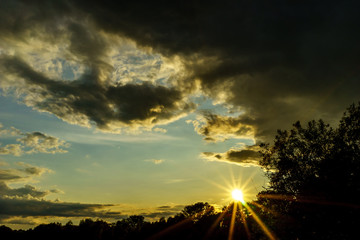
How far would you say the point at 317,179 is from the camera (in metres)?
33.8

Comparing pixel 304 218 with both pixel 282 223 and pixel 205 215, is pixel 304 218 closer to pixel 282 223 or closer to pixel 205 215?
pixel 282 223

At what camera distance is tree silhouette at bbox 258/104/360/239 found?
29656mm

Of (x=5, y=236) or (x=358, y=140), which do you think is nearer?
(x=358, y=140)

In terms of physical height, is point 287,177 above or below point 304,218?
above

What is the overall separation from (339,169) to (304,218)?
8549mm

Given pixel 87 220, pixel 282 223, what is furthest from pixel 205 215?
pixel 282 223

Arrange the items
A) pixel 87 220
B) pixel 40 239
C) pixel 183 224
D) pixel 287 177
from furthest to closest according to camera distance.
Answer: pixel 87 220, pixel 183 224, pixel 40 239, pixel 287 177

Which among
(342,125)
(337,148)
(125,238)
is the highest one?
(342,125)

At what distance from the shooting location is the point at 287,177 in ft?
128

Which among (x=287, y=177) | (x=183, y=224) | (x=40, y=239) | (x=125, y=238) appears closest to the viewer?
(x=287, y=177)

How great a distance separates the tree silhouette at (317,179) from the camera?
2966cm

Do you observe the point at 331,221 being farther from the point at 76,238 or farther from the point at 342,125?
the point at 76,238

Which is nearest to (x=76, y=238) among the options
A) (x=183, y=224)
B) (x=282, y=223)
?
(x=183, y=224)

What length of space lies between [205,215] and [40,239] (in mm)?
78931
